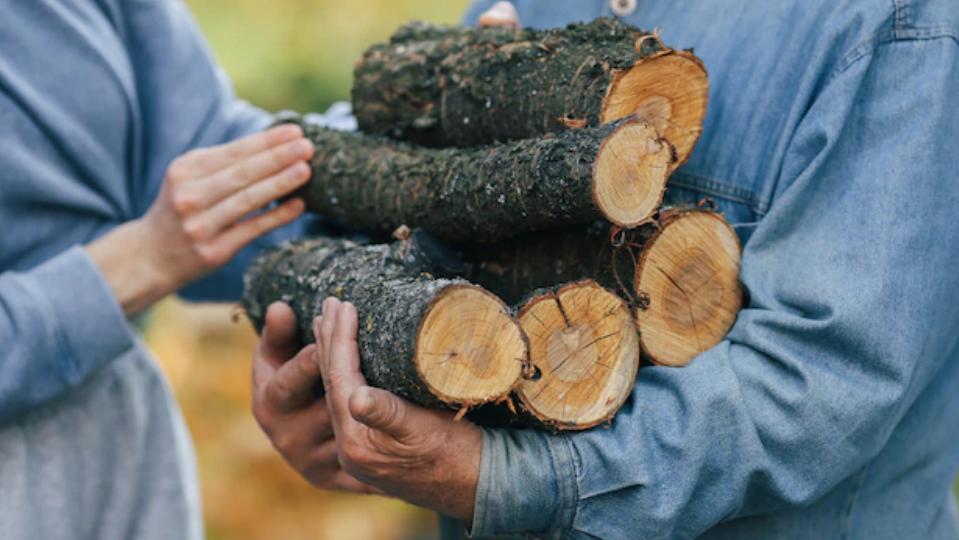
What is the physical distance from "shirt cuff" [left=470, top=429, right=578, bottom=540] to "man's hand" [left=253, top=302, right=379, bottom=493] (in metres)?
0.32

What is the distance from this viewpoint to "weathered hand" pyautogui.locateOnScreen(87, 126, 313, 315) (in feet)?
5.05

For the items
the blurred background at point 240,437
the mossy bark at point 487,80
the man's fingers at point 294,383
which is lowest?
the blurred background at point 240,437

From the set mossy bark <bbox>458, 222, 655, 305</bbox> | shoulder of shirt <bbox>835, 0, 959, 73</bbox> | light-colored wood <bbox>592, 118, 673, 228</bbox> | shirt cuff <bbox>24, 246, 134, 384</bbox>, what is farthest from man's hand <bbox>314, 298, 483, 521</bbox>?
shoulder of shirt <bbox>835, 0, 959, 73</bbox>

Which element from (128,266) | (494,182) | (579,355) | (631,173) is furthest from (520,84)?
(128,266)

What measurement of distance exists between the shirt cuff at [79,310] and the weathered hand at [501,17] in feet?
2.72

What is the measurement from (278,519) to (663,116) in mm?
3003

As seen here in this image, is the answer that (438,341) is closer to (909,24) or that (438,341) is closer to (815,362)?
(815,362)

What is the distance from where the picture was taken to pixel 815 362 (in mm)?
1078

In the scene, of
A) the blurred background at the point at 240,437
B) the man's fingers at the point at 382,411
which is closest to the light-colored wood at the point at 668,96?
the man's fingers at the point at 382,411

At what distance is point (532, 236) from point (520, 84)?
229 mm

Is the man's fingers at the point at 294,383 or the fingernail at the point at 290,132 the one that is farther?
the fingernail at the point at 290,132

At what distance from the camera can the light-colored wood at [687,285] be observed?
3.70 feet

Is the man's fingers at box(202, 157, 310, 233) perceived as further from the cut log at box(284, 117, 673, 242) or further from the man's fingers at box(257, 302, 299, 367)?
the man's fingers at box(257, 302, 299, 367)

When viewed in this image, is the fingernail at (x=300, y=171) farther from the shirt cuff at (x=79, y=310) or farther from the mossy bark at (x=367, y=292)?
the shirt cuff at (x=79, y=310)
